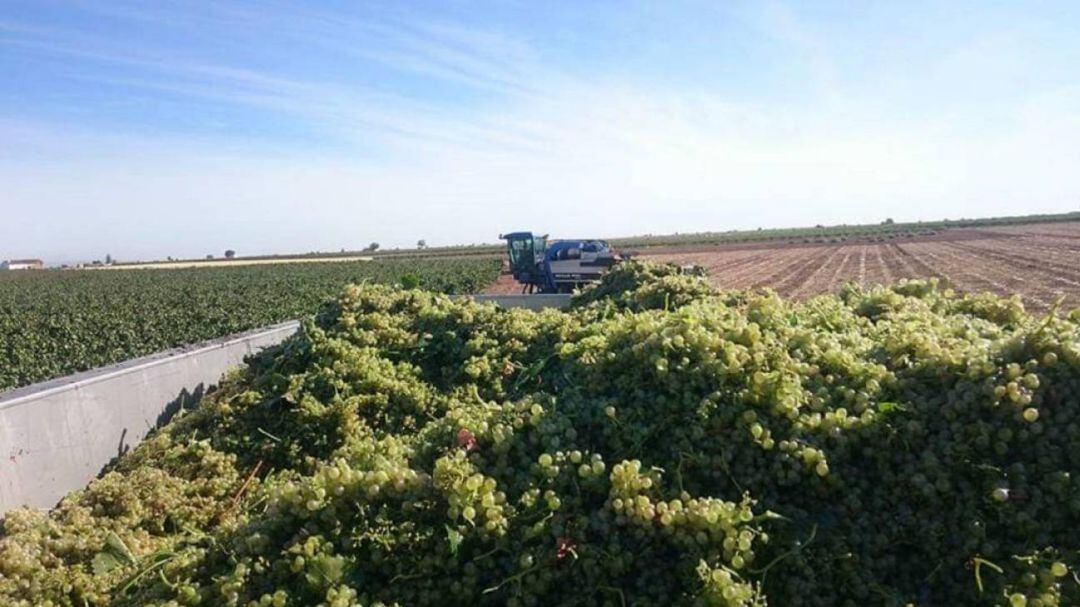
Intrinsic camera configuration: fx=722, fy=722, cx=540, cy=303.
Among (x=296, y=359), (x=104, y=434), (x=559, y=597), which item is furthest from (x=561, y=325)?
(x=104, y=434)

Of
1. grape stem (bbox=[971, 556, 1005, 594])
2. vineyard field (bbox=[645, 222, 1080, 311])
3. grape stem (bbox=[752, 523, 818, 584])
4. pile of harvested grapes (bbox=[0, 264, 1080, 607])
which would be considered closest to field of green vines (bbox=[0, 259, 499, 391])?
pile of harvested grapes (bbox=[0, 264, 1080, 607])

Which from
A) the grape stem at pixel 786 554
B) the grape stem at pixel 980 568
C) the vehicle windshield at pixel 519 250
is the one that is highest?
the vehicle windshield at pixel 519 250

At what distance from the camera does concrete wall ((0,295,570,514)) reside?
157 inches

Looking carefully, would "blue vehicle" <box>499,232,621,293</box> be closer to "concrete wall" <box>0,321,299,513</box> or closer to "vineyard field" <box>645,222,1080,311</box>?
"vineyard field" <box>645,222,1080,311</box>

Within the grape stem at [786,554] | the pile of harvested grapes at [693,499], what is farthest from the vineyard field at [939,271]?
the grape stem at [786,554]

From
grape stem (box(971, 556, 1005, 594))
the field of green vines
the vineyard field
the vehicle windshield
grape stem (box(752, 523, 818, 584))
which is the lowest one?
the vineyard field

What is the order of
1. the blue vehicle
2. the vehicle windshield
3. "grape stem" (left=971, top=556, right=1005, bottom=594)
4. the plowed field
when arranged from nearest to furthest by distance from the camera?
"grape stem" (left=971, top=556, right=1005, bottom=594) < the plowed field < the blue vehicle < the vehicle windshield

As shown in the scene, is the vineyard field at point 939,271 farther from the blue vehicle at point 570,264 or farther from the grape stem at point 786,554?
the grape stem at point 786,554

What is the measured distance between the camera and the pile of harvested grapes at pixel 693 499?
7.95 ft

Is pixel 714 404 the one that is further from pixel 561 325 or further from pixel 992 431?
pixel 561 325

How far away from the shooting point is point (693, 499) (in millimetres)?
2633

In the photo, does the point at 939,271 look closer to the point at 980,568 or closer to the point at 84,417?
the point at 980,568

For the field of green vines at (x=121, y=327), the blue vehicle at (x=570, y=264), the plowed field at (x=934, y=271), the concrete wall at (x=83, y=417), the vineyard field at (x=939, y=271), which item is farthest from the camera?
the blue vehicle at (x=570, y=264)

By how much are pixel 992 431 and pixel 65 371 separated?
501 inches
